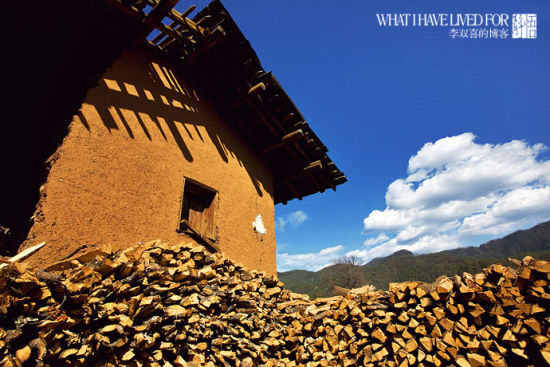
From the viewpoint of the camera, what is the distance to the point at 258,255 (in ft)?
18.7

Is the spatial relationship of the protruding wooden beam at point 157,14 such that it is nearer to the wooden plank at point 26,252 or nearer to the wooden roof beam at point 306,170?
the wooden plank at point 26,252

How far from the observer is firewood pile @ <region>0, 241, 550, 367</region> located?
6.97ft

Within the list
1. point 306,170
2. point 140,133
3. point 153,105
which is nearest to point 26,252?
point 140,133

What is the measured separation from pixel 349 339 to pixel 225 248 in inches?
100

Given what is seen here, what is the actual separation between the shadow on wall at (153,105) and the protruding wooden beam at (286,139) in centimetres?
92

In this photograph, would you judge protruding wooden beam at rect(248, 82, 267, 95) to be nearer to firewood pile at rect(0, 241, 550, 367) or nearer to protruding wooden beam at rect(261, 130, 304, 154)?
protruding wooden beam at rect(261, 130, 304, 154)

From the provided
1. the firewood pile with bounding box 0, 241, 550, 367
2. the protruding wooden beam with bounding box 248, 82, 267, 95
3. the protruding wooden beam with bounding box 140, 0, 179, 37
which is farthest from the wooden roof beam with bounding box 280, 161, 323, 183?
the protruding wooden beam with bounding box 140, 0, 179, 37

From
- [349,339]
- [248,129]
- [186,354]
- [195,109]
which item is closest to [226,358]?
[186,354]

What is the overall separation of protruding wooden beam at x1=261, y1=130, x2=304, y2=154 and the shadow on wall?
0.92 metres

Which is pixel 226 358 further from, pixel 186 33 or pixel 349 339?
pixel 186 33

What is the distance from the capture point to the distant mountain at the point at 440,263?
77.3m

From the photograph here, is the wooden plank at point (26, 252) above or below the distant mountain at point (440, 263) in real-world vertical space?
above

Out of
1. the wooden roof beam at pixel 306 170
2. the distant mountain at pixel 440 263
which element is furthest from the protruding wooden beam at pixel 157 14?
the distant mountain at pixel 440 263

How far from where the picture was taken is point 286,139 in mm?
6254
